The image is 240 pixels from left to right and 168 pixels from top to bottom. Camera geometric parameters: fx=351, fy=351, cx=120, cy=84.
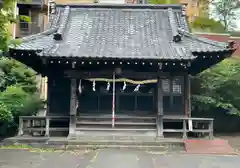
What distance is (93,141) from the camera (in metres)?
14.6

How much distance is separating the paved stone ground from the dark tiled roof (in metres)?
4.20

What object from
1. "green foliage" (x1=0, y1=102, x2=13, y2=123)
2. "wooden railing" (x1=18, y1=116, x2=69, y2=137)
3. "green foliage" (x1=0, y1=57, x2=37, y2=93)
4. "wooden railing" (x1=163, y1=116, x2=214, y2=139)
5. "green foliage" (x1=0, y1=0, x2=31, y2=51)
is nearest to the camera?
"green foliage" (x1=0, y1=0, x2=31, y2=51)

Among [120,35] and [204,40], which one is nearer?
[204,40]

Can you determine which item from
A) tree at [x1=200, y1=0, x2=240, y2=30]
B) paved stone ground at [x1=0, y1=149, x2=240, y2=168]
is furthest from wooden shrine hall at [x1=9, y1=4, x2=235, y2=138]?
tree at [x1=200, y1=0, x2=240, y2=30]

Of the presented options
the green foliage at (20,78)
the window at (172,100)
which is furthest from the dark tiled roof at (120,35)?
the green foliage at (20,78)

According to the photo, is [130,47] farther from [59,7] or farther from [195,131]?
[59,7]

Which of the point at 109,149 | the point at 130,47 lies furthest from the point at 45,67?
the point at 109,149

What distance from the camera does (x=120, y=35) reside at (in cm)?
1759

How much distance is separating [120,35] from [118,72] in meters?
2.61

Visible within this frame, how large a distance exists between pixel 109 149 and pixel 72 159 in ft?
7.75

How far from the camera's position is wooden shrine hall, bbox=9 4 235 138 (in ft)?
49.9

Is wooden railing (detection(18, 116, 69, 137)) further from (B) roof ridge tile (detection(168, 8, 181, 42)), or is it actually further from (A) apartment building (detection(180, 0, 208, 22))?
(A) apartment building (detection(180, 0, 208, 22))

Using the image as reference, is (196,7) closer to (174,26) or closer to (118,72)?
(174,26)

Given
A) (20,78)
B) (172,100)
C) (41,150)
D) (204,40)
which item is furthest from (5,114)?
(204,40)
